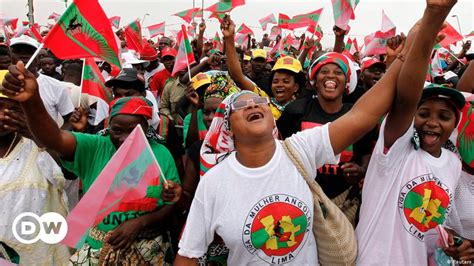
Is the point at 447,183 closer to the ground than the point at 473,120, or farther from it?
closer to the ground

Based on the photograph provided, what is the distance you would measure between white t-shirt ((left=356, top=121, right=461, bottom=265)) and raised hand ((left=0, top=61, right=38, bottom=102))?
1.75m

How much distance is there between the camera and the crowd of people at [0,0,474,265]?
200cm

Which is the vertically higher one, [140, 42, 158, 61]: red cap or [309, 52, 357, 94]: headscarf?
[309, 52, 357, 94]: headscarf

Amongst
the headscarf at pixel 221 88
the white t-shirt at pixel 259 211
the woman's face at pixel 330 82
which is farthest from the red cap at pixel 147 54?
the white t-shirt at pixel 259 211

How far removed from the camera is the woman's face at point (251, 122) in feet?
6.82

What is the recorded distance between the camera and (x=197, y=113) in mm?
3820

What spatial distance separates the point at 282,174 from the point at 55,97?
2.65 m

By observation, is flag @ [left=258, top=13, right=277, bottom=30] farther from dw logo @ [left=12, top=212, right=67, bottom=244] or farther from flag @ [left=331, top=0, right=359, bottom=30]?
dw logo @ [left=12, top=212, right=67, bottom=244]

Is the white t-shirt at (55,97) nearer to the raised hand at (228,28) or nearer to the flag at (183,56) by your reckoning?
the raised hand at (228,28)

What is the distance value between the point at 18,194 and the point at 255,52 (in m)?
5.49

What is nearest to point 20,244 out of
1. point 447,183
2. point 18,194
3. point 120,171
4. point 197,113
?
point 18,194

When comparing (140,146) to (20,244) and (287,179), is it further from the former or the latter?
(20,244)

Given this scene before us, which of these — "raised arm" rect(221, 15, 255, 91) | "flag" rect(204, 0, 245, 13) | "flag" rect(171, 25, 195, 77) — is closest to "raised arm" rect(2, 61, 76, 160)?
"raised arm" rect(221, 15, 255, 91)

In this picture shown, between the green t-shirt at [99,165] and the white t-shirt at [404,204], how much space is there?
127 centimetres
